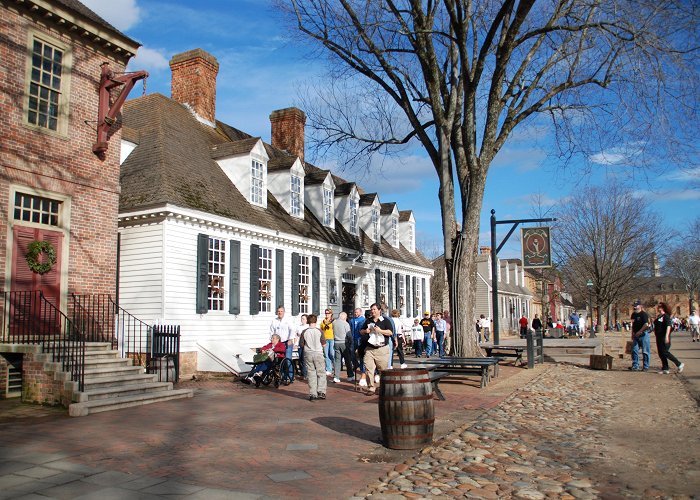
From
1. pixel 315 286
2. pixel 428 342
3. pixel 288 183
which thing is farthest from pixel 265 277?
pixel 428 342

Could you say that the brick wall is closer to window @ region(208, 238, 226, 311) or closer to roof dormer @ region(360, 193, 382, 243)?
window @ region(208, 238, 226, 311)

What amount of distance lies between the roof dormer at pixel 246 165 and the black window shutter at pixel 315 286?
2910 millimetres

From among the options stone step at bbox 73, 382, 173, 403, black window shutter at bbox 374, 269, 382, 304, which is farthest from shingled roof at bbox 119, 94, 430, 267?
stone step at bbox 73, 382, 173, 403

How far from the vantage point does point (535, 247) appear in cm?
1956

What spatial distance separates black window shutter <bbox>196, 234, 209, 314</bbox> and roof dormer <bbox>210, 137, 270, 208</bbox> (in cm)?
347

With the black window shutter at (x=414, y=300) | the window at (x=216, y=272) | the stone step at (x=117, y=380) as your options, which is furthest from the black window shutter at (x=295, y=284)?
the black window shutter at (x=414, y=300)

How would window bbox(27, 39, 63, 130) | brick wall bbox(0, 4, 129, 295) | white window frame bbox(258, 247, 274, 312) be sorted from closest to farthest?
brick wall bbox(0, 4, 129, 295)
window bbox(27, 39, 63, 130)
white window frame bbox(258, 247, 274, 312)

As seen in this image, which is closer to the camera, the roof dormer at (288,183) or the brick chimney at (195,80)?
the brick chimney at (195,80)

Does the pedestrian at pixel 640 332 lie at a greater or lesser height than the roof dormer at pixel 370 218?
lesser

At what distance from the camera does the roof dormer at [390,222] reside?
29.4 meters

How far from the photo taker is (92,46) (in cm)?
1268

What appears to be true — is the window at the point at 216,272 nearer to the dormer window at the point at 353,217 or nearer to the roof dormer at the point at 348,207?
the roof dormer at the point at 348,207

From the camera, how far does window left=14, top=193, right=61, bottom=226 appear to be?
1120 cm

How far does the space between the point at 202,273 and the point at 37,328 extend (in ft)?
15.8
